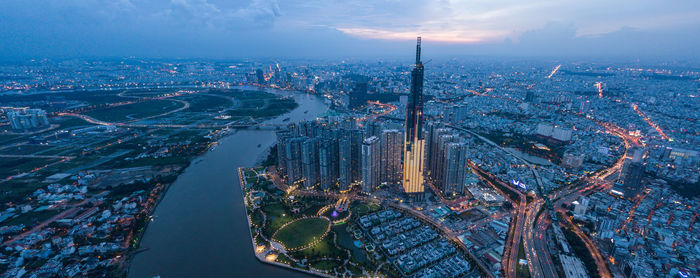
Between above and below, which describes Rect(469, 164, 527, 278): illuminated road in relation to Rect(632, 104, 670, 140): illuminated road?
below

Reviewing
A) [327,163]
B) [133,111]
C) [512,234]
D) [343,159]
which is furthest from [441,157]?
[133,111]

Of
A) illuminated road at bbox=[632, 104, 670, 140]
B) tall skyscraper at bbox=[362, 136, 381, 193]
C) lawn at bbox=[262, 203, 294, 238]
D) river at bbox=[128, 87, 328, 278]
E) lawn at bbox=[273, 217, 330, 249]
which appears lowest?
river at bbox=[128, 87, 328, 278]

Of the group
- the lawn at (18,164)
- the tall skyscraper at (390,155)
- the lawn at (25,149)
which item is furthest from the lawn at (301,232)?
the lawn at (25,149)

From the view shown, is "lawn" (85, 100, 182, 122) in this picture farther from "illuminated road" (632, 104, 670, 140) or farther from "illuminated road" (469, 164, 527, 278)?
"illuminated road" (632, 104, 670, 140)

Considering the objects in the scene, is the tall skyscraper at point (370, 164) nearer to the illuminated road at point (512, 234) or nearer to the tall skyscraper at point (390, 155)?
the tall skyscraper at point (390, 155)

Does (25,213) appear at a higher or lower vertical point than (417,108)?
lower

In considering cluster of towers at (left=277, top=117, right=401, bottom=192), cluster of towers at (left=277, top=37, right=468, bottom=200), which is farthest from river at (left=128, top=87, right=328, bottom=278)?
cluster of towers at (left=277, top=37, right=468, bottom=200)

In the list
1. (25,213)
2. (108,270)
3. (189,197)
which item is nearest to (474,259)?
(108,270)

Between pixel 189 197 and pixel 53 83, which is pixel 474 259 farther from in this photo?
pixel 53 83
